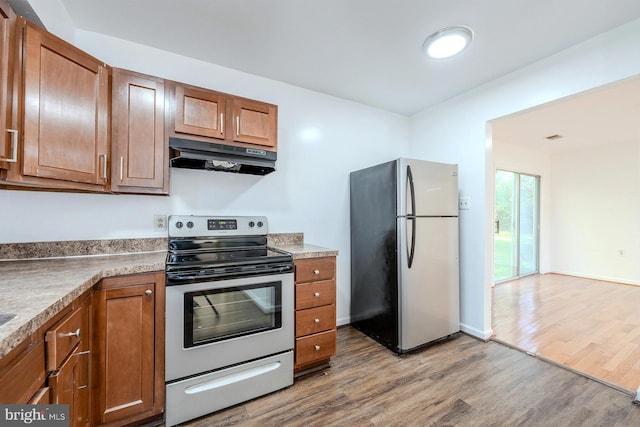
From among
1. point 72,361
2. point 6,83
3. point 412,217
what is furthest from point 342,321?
point 6,83

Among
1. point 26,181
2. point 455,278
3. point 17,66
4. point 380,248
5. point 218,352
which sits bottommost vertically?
point 218,352

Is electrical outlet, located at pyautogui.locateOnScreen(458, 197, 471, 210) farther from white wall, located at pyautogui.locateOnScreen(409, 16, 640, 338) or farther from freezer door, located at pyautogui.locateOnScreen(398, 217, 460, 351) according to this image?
freezer door, located at pyautogui.locateOnScreen(398, 217, 460, 351)

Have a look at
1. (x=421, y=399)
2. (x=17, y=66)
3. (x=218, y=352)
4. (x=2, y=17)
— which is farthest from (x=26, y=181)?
(x=421, y=399)

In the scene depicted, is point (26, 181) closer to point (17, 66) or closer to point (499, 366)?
point (17, 66)

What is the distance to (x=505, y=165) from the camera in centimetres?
489

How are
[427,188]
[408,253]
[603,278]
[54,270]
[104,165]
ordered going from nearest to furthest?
1. [54,270]
2. [104,165]
3. [408,253]
4. [427,188]
5. [603,278]

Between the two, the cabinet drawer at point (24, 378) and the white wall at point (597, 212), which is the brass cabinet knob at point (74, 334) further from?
the white wall at point (597, 212)

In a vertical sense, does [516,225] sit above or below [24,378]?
above

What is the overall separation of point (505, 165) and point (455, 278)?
3.31 m

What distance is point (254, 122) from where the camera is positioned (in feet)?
7.07

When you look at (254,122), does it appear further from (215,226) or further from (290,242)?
(290,242)

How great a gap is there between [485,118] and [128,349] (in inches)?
132

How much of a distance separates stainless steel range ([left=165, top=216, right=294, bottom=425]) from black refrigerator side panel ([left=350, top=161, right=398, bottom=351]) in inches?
38.7

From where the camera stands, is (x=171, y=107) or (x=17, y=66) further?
(x=171, y=107)
